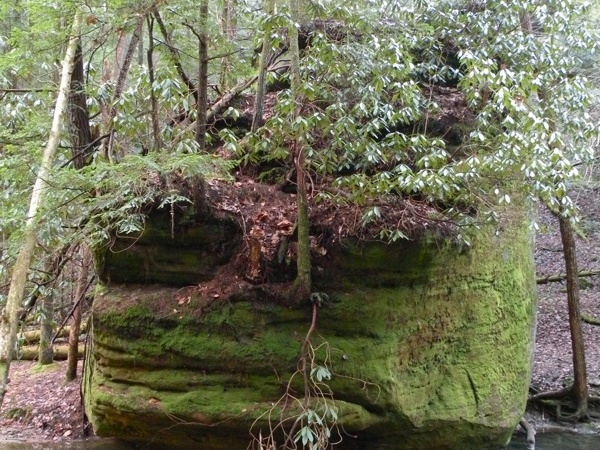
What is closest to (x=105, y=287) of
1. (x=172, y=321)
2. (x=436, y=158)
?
(x=172, y=321)

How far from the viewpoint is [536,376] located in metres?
10.6

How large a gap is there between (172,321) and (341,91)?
332 cm

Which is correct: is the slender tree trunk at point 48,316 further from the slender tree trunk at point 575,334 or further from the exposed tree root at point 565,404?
the exposed tree root at point 565,404

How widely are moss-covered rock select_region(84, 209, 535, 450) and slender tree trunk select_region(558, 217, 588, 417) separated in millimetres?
2583

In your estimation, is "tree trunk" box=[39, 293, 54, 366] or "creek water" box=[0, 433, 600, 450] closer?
"creek water" box=[0, 433, 600, 450]

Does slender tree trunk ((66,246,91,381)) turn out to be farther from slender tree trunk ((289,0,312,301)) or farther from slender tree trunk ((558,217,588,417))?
slender tree trunk ((558,217,588,417))

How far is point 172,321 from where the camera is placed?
636cm

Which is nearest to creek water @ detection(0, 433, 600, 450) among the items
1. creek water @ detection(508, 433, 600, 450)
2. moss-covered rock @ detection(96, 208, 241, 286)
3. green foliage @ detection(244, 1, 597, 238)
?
creek water @ detection(508, 433, 600, 450)

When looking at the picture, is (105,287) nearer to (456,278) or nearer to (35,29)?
(35,29)

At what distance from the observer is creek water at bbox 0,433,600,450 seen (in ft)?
26.0

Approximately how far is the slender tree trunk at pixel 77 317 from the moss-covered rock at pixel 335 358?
2136mm

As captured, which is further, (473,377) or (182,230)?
(473,377)

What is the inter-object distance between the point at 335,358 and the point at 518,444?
4150 mm

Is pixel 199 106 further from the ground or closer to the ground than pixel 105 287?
further from the ground
